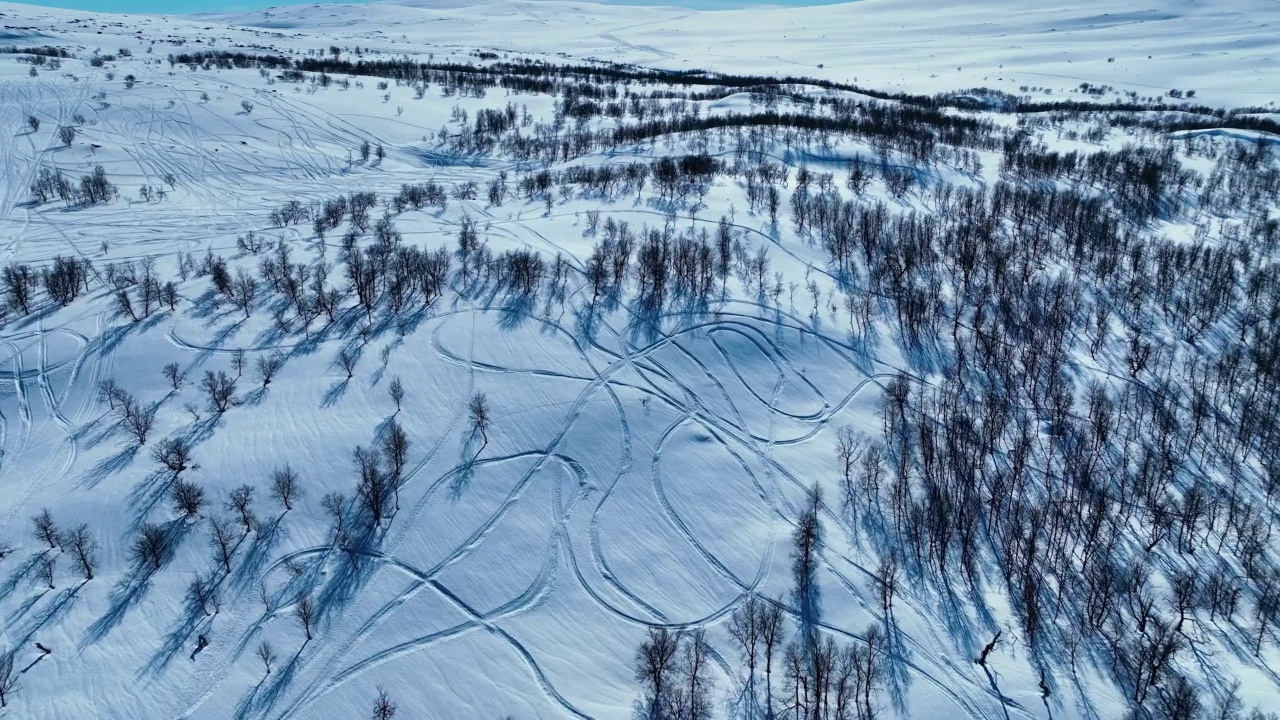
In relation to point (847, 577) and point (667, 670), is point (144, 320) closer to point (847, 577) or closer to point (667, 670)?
point (667, 670)

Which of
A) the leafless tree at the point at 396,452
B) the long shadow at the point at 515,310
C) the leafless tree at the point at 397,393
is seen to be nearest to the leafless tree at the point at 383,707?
the leafless tree at the point at 396,452

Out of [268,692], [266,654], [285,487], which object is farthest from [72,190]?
[268,692]

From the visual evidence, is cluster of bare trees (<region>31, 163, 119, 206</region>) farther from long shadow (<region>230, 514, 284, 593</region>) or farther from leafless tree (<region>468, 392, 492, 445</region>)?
long shadow (<region>230, 514, 284, 593</region>)

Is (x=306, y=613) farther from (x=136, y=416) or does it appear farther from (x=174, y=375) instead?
(x=174, y=375)

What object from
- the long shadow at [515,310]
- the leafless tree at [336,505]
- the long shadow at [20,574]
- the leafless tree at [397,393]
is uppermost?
the long shadow at [515,310]

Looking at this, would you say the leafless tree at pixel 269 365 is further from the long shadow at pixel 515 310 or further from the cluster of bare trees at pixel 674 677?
the cluster of bare trees at pixel 674 677

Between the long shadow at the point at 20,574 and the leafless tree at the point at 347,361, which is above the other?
the leafless tree at the point at 347,361

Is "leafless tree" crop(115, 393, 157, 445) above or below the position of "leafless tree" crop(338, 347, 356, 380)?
below

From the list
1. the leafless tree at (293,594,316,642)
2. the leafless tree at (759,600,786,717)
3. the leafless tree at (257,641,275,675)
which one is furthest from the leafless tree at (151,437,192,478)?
the leafless tree at (759,600,786,717)
